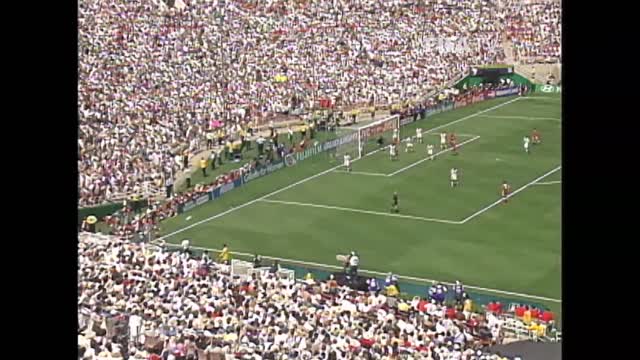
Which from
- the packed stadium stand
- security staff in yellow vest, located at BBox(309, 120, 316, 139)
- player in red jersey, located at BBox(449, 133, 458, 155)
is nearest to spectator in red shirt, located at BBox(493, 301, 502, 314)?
the packed stadium stand

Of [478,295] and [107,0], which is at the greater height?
[107,0]

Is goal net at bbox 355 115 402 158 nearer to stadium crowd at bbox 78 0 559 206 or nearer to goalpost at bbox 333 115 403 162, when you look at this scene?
goalpost at bbox 333 115 403 162

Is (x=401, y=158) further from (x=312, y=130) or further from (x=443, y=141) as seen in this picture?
(x=312, y=130)

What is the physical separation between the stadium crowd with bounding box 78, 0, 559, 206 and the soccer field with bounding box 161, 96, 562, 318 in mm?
1266

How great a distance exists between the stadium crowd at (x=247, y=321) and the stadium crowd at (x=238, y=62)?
3325 mm

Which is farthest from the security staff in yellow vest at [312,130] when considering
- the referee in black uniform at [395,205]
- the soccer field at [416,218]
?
the referee in black uniform at [395,205]

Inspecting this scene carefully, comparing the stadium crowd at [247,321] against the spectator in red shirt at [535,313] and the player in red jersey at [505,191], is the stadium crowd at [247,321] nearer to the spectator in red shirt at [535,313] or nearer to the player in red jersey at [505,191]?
the spectator in red shirt at [535,313]

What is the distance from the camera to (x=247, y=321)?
6.83 m

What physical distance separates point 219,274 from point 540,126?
7.95 m

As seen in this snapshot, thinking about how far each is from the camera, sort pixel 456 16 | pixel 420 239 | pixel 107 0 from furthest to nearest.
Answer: pixel 456 16, pixel 107 0, pixel 420 239
